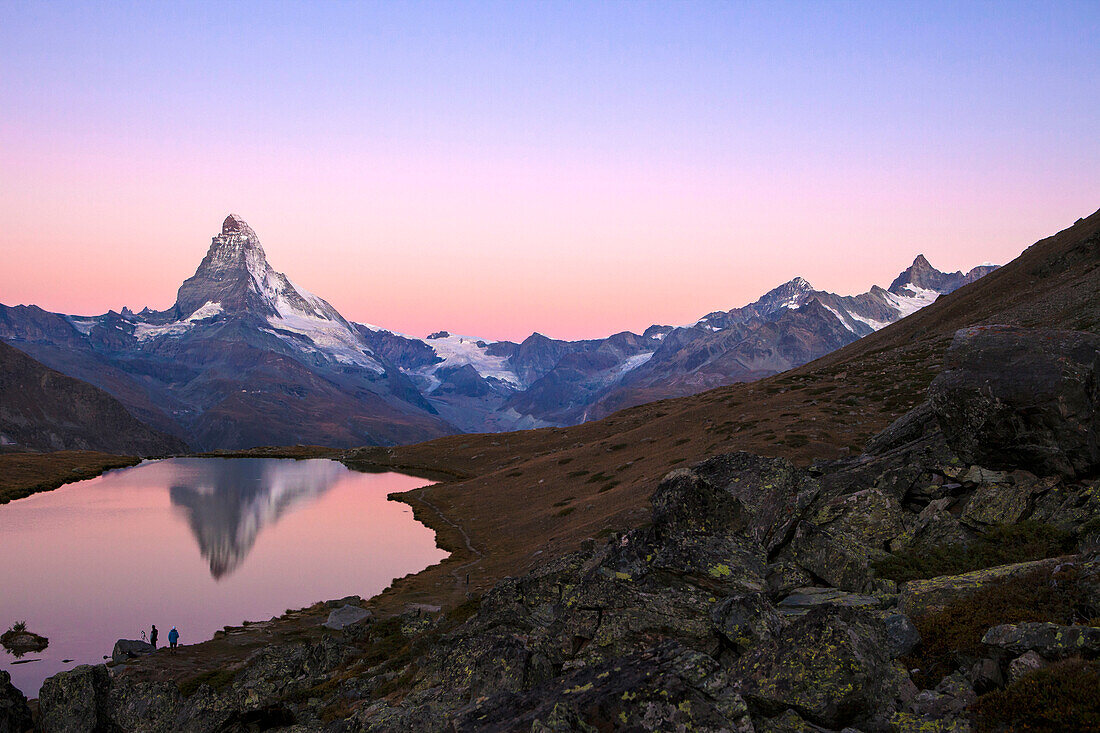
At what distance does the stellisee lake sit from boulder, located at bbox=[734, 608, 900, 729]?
4984 centimetres

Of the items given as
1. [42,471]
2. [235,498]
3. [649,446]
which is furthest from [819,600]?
[42,471]

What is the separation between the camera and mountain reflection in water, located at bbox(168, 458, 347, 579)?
305 ft

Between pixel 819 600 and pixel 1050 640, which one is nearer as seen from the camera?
pixel 1050 640

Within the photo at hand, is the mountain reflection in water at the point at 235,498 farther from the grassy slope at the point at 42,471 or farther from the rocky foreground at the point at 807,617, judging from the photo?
the rocky foreground at the point at 807,617

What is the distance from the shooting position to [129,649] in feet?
162

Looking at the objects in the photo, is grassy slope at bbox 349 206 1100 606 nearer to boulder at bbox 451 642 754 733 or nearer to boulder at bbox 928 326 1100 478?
boulder at bbox 928 326 1100 478

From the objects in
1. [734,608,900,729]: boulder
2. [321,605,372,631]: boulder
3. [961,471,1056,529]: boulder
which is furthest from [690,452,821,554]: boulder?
[321,605,372,631]: boulder

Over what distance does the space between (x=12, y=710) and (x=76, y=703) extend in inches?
149

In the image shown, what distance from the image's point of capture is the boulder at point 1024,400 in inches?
1056

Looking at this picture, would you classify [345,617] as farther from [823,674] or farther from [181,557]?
[181,557]

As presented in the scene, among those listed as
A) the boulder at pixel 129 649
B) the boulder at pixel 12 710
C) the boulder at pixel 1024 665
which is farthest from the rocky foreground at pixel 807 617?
the boulder at pixel 129 649

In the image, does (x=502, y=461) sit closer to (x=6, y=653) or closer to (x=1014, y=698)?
(x=6, y=653)

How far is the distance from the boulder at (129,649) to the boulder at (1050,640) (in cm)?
5444

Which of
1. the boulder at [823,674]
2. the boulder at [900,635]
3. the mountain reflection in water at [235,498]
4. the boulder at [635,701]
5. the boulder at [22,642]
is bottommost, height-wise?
the boulder at [900,635]
